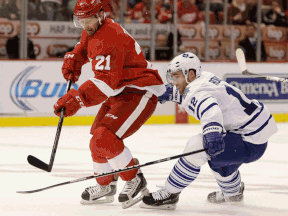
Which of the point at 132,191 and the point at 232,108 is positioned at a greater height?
the point at 232,108

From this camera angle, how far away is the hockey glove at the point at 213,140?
102 inches

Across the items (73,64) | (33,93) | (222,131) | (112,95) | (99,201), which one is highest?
(73,64)

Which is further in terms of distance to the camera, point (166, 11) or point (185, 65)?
Answer: point (166, 11)

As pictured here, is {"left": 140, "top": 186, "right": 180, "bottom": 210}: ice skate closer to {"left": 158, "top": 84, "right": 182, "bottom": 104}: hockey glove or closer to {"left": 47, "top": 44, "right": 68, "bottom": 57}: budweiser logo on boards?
{"left": 158, "top": 84, "right": 182, "bottom": 104}: hockey glove

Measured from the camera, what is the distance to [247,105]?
9.53 ft

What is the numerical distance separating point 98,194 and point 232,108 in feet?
2.88

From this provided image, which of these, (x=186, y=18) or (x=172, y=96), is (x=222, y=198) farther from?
(x=186, y=18)

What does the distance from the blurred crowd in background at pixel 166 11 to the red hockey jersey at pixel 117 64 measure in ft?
15.4

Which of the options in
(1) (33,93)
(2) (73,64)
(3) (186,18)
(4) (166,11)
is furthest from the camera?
(3) (186,18)

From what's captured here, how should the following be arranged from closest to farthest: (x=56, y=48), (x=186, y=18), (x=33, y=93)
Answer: (x=33, y=93) < (x=56, y=48) < (x=186, y=18)

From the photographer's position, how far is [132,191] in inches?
116

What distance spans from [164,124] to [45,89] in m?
1.74

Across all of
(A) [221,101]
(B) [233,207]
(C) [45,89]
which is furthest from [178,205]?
(C) [45,89]

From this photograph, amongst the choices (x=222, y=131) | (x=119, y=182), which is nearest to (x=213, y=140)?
(x=222, y=131)
